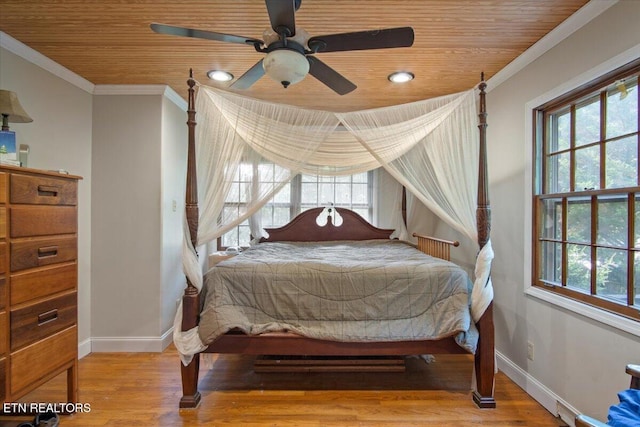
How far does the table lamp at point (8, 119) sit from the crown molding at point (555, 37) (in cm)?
323

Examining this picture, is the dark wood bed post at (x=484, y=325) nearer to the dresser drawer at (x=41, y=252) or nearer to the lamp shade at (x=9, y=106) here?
the dresser drawer at (x=41, y=252)

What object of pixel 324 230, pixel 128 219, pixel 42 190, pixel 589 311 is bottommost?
pixel 589 311

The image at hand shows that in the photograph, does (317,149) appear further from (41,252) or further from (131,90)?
(131,90)

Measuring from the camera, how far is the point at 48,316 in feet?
5.80

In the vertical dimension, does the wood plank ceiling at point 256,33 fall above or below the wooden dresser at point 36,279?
above

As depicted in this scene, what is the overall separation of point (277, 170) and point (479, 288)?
5.04 ft

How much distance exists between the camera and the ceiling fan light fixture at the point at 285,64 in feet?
4.83

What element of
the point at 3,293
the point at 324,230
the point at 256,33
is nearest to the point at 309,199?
the point at 324,230

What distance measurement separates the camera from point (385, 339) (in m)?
2.00

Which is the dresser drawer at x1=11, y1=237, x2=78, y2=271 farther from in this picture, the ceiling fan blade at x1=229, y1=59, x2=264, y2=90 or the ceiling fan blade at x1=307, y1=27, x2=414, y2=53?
the ceiling fan blade at x1=307, y1=27, x2=414, y2=53

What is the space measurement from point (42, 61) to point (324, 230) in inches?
117

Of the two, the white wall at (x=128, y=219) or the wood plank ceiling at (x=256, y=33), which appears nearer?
the wood plank ceiling at (x=256, y=33)

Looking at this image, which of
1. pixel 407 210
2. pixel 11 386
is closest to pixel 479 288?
pixel 407 210

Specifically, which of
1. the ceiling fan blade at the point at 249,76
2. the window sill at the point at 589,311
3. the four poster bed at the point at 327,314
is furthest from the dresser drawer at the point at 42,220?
the window sill at the point at 589,311
